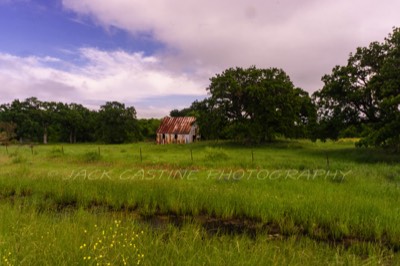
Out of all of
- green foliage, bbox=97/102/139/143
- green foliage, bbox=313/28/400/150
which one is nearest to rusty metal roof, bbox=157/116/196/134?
green foliage, bbox=97/102/139/143

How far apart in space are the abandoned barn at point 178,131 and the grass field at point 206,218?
150 ft

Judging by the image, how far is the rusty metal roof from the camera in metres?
63.8

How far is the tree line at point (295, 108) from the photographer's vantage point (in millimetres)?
25750

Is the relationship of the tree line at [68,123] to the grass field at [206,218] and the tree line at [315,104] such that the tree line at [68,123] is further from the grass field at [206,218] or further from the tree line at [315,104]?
the grass field at [206,218]

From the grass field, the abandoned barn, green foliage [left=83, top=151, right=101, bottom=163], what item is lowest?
the grass field

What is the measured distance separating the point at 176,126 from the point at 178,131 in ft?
5.67

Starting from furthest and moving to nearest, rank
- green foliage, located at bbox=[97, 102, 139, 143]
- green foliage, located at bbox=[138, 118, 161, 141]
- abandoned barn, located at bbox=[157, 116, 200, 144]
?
green foliage, located at bbox=[138, 118, 161, 141] < green foliage, located at bbox=[97, 102, 139, 143] < abandoned barn, located at bbox=[157, 116, 200, 144]

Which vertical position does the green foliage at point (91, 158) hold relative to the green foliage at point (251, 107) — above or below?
below

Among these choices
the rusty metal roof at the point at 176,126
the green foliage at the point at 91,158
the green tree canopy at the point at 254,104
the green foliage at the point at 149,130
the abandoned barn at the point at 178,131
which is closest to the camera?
the green foliage at the point at 91,158

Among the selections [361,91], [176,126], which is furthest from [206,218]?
[176,126]

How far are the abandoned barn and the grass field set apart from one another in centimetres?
4566

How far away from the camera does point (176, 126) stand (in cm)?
6525

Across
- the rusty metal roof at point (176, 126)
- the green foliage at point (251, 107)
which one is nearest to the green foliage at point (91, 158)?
the green foliage at point (251, 107)

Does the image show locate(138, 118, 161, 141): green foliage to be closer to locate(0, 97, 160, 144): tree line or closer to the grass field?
locate(0, 97, 160, 144): tree line
